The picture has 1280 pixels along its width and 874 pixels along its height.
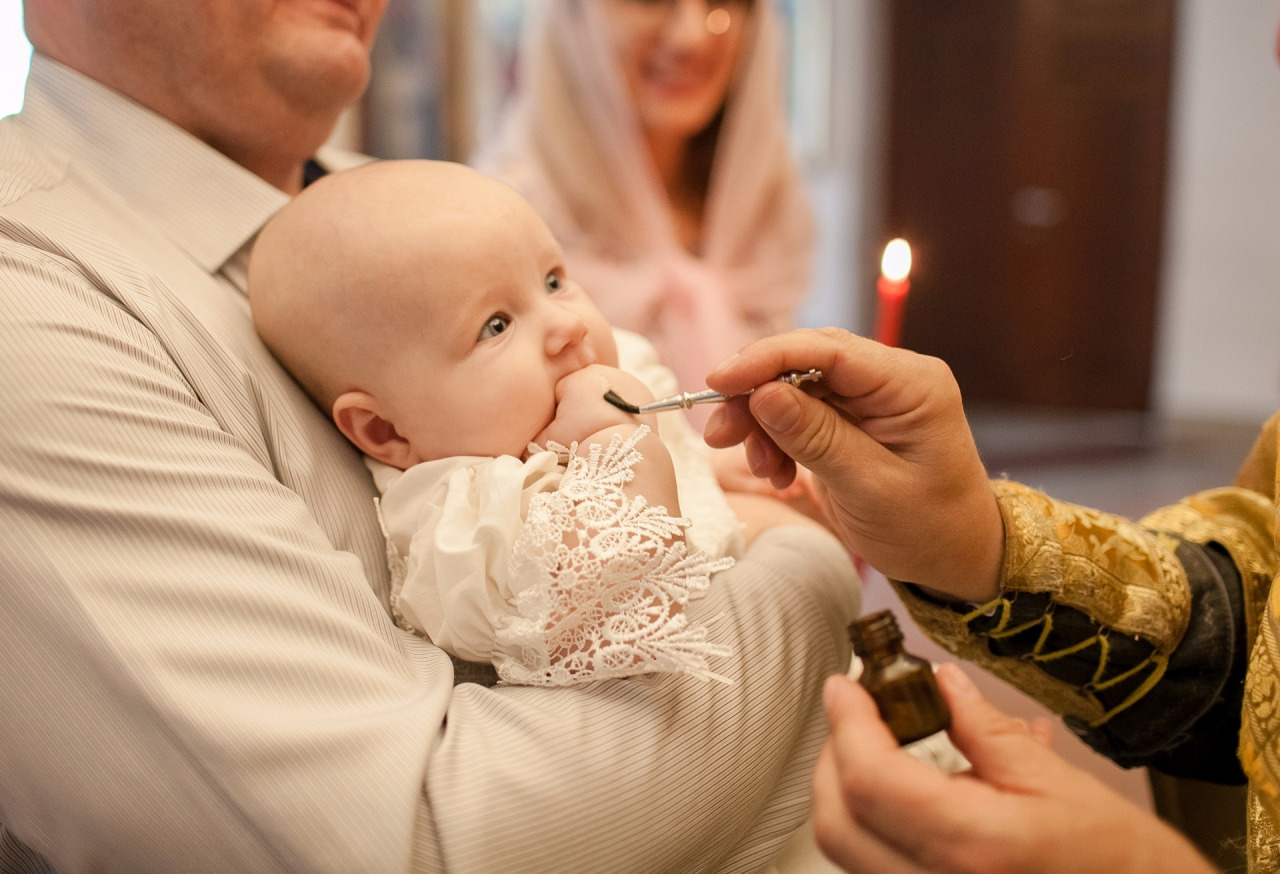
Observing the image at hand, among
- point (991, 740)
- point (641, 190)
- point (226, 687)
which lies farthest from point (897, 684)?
point (641, 190)

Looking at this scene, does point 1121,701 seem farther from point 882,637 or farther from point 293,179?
point 293,179

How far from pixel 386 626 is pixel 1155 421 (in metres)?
4.69

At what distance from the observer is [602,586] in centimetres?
72

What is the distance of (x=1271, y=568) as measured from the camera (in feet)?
3.24

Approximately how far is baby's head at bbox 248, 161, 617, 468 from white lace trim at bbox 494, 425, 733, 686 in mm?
155

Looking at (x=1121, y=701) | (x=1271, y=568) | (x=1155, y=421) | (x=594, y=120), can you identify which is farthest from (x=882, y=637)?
(x=1155, y=421)

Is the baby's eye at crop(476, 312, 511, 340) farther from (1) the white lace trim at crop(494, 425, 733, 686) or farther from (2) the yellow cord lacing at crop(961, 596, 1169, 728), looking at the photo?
(2) the yellow cord lacing at crop(961, 596, 1169, 728)

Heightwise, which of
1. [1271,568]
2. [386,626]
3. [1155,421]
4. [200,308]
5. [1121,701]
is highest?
[200,308]

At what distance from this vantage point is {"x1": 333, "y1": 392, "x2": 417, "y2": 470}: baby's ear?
890 millimetres

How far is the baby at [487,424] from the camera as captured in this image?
72 cm

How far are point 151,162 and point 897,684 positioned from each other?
0.86m

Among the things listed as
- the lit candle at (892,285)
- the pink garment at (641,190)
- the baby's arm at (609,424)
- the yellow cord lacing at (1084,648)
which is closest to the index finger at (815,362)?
the baby's arm at (609,424)

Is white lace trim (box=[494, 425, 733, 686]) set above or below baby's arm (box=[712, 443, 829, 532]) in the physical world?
above

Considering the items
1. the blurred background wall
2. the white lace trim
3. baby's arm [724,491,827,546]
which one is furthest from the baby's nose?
the blurred background wall
